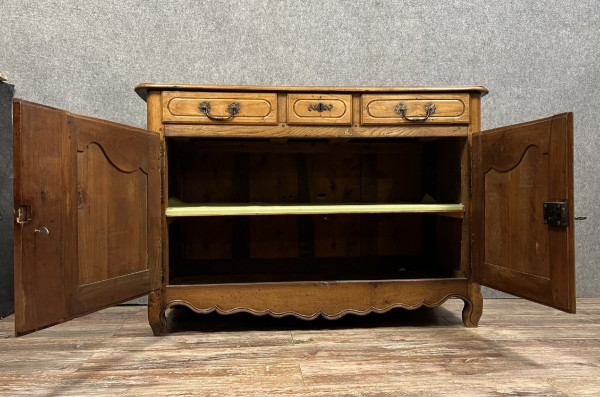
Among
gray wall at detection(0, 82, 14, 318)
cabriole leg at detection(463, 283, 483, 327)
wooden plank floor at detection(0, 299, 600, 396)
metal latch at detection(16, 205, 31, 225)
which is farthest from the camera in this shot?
Answer: gray wall at detection(0, 82, 14, 318)

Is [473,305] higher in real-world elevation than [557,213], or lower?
lower

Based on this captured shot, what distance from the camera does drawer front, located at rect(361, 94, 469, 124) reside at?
1523mm

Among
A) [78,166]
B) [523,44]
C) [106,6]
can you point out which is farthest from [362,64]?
[78,166]

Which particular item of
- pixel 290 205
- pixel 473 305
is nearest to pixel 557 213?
pixel 473 305

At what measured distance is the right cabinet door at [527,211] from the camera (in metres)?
1.14

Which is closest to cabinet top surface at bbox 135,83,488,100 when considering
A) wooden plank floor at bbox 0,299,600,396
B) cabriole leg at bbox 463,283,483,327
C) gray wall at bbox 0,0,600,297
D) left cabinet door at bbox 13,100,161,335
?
left cabinet door at bbox 13,100,161,335

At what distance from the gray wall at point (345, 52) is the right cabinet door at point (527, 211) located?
70 centimetres

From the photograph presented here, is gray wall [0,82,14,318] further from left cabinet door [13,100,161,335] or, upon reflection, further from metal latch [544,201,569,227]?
metal latch [544,201,569,227]

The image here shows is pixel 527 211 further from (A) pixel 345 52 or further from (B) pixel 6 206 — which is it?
(B) pixel 6 206

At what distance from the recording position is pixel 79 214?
1.15 meters

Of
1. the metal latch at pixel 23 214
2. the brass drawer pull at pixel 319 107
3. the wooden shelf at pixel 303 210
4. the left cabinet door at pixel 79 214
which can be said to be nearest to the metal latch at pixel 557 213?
the wooden shelf at pixel 303 210

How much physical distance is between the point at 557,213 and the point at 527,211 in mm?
123

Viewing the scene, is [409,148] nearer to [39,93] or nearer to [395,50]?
[395,50]

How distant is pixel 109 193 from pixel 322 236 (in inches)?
39.9
